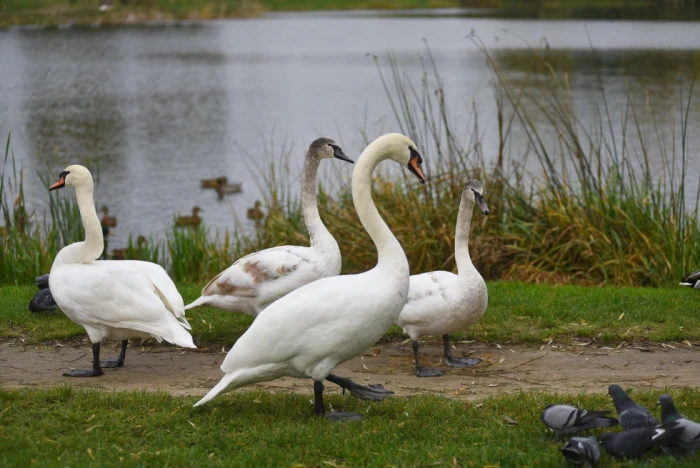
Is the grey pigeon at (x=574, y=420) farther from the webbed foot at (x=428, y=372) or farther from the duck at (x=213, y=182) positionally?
the duck at (x=213, y=182)

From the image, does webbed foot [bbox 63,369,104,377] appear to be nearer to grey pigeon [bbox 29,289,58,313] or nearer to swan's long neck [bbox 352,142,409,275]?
grey pigeon [bbox 29,289,58,313]

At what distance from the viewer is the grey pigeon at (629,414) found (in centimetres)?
458

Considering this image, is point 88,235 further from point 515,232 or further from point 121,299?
point 515,232

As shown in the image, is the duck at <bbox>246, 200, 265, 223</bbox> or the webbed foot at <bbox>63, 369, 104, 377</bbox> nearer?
the webbed foot at <bbox>63, 369, 104, 377</bbox>

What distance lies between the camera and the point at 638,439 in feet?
14.5

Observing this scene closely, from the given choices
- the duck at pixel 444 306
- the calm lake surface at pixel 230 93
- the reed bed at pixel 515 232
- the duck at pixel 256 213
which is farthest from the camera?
the calm lake surface at pixel 230 93

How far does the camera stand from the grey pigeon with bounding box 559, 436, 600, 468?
4324 millimetres

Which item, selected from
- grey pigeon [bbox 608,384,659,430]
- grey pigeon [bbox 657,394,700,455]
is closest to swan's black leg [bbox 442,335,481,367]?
grey pigeon [bbox 608,384,659,430]

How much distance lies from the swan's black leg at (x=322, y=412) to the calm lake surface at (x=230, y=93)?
6.01 meters

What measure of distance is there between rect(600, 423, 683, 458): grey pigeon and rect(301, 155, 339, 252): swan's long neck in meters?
3.10

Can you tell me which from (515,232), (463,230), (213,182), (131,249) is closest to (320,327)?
(463,230)

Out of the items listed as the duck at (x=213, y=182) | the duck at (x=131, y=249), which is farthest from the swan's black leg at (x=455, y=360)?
the duck at (x=213, y=182)

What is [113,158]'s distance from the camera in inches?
776

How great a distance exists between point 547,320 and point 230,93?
23159 mm
